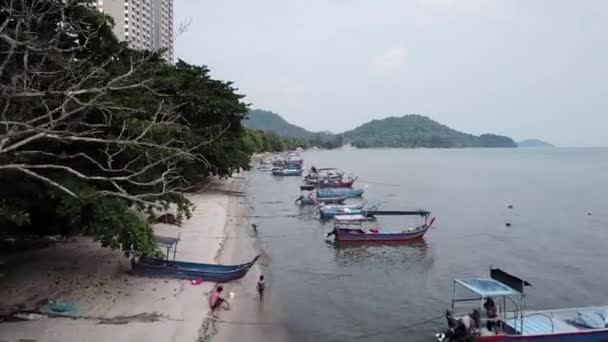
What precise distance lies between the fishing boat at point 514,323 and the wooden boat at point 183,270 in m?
8.12

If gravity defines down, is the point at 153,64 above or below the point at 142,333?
above

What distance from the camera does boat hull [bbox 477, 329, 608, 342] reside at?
49.4 feet

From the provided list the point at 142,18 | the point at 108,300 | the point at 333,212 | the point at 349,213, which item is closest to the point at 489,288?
the point at 108,300

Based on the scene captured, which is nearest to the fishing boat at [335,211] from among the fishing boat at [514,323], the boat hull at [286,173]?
the fishing boat at [514,323]

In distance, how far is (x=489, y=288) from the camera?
16.4 m

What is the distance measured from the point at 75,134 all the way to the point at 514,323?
13.4 meters

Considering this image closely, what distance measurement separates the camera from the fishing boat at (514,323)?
1521cm

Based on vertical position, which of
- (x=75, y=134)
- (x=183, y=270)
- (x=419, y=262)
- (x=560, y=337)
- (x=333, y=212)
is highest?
(x=75, y=134)

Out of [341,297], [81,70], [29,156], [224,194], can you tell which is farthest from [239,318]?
[224,194]

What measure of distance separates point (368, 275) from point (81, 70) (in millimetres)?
15015

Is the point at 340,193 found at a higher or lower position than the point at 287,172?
lower

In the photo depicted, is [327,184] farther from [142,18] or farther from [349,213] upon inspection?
[142,18]

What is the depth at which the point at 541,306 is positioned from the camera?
815 inches

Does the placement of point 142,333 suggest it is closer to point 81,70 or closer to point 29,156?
point 29,156
